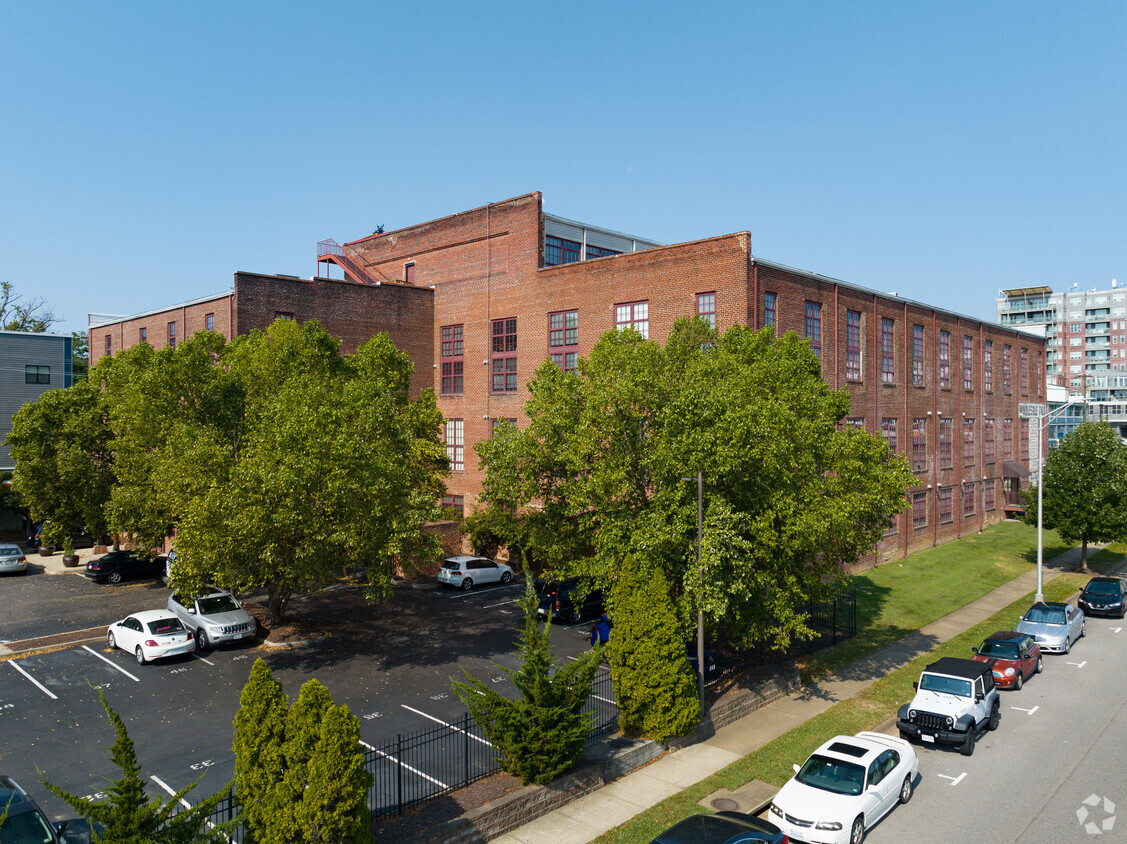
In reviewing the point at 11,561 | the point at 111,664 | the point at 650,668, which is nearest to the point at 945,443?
the point at 650,668

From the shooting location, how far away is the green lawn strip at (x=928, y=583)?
29.2 m

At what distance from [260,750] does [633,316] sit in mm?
30822

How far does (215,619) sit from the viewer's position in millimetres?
27188

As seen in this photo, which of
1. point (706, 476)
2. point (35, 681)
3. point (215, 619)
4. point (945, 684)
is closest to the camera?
point (706, 476)

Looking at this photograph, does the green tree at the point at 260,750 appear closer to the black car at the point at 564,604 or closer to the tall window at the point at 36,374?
the black car at the point at 564,604

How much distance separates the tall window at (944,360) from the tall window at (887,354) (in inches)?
281

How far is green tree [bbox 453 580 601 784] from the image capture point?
1559 cm

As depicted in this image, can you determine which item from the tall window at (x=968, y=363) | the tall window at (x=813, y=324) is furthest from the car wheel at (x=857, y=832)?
the tall window at (x=968, y=363)

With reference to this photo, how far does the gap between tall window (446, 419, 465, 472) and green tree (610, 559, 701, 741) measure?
31299 millimetres

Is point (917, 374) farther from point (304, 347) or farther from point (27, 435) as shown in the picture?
point (27, 435)

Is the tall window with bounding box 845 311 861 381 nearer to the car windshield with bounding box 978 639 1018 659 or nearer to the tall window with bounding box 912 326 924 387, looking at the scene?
the tall window with bounding box 912 326 924 387

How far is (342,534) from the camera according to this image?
23047 millimetres

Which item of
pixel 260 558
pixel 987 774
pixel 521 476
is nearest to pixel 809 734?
pixel 987 774

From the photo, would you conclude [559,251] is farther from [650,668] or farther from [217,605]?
[650,668]
